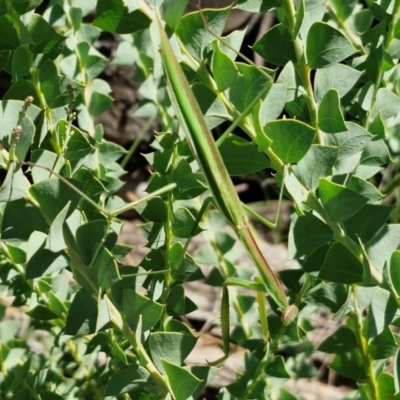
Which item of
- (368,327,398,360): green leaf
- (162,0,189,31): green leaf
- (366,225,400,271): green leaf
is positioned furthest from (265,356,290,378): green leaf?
(162,0,189,31): green leaf

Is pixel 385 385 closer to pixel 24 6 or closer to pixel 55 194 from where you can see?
pixel 55 194

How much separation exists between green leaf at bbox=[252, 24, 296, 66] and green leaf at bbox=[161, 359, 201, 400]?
0.33 meters

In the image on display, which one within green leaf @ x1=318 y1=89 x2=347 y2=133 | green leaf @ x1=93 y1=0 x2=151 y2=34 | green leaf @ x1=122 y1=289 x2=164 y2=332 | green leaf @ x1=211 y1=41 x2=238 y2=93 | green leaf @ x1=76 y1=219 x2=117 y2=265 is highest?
green leaf @ x1=93 y1=0 x2=151 y2=34

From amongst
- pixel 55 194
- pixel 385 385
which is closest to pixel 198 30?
pixel 55 194

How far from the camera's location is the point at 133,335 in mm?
717

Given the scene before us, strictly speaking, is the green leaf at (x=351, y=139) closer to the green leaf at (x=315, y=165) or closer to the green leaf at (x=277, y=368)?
the green leaf at (x=315, y=165)

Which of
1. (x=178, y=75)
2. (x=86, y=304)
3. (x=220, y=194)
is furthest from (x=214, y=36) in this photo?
(x=86, y=304)

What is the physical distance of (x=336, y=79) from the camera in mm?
752

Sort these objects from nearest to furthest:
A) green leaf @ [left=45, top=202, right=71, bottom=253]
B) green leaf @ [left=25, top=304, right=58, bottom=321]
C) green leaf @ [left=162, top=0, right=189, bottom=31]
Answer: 1. green leaf @ [left=45, top=202, right=71, bottom=253]
2. green leaf @ [left=162, top=0, right=189, bottom=31]
3. green leaf @ [left=25, top=304, right=58, bottom=321]

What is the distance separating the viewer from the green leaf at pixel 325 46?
0.71 meters

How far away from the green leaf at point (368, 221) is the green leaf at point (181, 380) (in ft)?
0.69

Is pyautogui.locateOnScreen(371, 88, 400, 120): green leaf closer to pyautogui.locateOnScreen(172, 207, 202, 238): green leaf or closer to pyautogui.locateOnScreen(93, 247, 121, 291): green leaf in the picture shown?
pyautogui.locateOnScreen(172, 207, 202, 238): green leaf

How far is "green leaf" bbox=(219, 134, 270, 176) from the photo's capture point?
28.5 inches

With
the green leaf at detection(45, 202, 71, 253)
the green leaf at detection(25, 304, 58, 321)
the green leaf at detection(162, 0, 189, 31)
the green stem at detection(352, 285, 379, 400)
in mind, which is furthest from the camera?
the green leaf at detection(25, 304, 58, 321)
